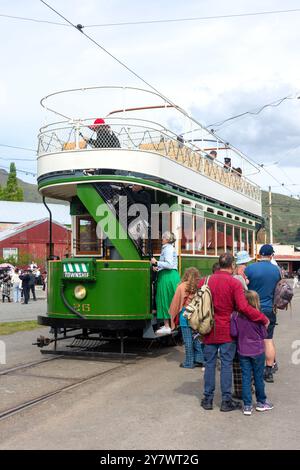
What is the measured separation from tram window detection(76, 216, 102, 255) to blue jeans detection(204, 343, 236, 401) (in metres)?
4.58

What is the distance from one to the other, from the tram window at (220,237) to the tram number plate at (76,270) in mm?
4456

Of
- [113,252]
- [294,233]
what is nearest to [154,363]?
[113,252]

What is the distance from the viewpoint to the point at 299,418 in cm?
599

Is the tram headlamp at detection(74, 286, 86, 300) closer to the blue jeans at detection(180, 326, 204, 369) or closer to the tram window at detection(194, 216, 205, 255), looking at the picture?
the blue jeans at detection(180, 326, 204, 369)

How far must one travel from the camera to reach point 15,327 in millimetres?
14203

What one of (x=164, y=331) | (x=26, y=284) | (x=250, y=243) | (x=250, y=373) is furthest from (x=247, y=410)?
(x=26, y=284)

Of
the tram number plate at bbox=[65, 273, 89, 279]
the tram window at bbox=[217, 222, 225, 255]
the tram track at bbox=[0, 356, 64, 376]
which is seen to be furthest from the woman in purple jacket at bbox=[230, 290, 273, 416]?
the tram window at bbox=[217, 222, 225, 255]

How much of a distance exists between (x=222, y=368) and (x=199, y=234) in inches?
210

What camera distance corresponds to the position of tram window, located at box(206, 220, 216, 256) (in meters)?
12.0

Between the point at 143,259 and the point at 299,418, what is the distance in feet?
14.5

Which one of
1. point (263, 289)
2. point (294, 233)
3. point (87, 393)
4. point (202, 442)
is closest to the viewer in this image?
point (202, 442)

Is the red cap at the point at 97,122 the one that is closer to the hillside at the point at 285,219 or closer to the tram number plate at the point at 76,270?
the tram number plate at the point at 76,270

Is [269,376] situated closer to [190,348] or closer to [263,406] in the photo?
[190,348]

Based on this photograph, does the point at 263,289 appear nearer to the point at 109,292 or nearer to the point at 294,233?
the point at 109,292
